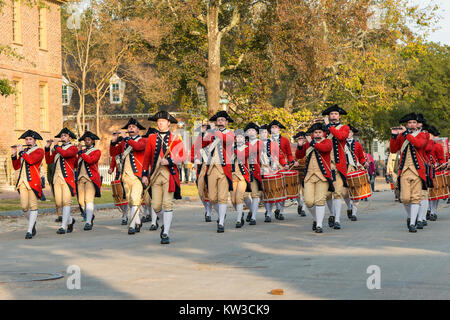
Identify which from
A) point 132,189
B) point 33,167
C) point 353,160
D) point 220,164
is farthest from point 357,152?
point 33,167

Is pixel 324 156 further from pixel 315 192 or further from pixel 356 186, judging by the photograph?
pixel 356 186

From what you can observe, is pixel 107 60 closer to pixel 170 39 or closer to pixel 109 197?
pixel 170 39

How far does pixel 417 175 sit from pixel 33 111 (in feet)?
81.5

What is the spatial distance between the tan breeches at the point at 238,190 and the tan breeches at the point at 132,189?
1872 millimetres

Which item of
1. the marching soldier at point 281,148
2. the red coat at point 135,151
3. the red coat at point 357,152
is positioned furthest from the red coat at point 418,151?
the red coat at point 135,151

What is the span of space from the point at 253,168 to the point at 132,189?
281cm

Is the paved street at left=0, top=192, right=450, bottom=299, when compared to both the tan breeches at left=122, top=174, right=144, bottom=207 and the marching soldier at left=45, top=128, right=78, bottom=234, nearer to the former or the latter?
the marching soldier at left=45, top=128, right=78, bottom=234

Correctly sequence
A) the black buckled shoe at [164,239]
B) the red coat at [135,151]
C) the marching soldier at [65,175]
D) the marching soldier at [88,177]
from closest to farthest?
the black buckled shoe at [164,239], the red coat at [135,151], the marching soldier at [65,175], the marching soldier at [88,177]

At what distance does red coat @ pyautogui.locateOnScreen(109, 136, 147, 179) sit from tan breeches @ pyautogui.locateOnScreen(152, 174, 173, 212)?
197 cm

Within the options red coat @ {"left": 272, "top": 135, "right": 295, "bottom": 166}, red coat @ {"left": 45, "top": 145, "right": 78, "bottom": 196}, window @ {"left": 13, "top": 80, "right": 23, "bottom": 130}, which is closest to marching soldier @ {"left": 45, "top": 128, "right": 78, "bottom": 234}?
red coat @ {"left": 45, "top": 145, "right": 78, "bottom": 196}

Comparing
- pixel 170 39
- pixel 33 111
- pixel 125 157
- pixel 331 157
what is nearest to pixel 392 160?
pixel 331 157

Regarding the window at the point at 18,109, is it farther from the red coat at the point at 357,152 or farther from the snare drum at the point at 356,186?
the snare drum at the point at 356,186

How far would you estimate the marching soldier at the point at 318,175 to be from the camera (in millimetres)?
14242

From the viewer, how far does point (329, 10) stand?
35.0 metres
